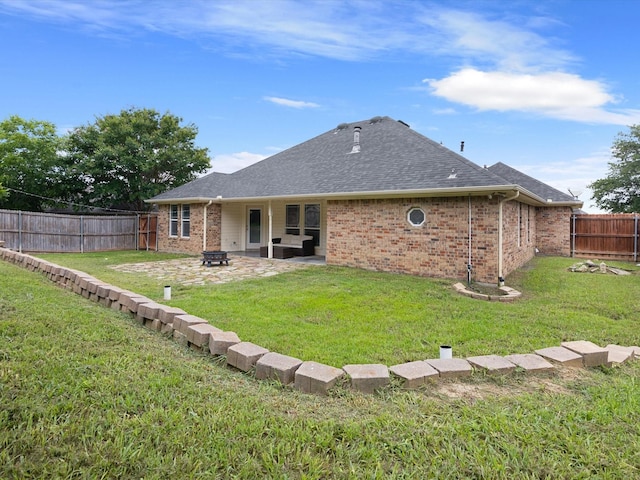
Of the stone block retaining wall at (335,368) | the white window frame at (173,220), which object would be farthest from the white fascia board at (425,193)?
the stone block retaining wall at (335,368)

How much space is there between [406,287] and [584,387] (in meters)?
5.22

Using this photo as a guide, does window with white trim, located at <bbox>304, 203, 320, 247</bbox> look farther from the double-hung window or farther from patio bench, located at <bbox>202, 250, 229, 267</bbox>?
the double-hung window

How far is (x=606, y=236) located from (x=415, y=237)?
422 inches

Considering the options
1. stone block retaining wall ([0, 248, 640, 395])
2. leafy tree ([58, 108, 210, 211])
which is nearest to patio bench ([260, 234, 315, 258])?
stone block retaining wall ([0, 248, 640, 395])

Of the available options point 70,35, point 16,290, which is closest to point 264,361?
point 16,290

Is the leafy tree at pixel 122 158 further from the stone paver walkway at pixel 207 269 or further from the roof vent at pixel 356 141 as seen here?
the roof vent at pixel 356 141

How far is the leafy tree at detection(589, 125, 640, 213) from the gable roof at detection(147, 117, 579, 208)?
1646 cm

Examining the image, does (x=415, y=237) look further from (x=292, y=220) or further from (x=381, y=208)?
(x=292, y=220)

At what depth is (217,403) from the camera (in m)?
2.68

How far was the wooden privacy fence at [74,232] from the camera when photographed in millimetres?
15273

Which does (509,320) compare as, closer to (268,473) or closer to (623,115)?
(268,473)

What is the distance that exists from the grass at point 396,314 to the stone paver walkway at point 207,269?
→ 640 millimetres

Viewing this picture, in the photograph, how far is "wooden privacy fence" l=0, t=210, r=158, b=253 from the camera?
15.3 m

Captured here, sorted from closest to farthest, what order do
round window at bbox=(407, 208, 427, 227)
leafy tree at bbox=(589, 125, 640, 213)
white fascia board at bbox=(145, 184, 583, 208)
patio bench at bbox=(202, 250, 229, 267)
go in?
white fascia board at bbox=(145, 184, 583, 208), round window at bbox=(407, 208, 427, 227), patio bench at bbox=(202, 250, 229, 267), leafy tree at bbox=(589, 125, 640, 213)
